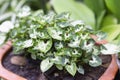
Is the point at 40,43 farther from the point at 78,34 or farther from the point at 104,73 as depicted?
the point at 104,73

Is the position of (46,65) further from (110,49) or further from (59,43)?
(110,49)

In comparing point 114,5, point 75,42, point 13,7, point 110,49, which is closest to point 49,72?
point 75,42

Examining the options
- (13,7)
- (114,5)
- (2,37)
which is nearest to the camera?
(2,37)

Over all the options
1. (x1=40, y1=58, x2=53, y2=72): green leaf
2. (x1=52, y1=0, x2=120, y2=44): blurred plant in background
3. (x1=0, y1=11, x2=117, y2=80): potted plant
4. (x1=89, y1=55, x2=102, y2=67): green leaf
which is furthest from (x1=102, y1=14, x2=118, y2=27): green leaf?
(x1=40, y1=58, x2=53, y2=72): green leaf

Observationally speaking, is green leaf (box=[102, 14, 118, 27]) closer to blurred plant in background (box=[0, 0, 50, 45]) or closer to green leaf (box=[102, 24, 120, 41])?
green leaf (box=[102, 24, 120, 41])

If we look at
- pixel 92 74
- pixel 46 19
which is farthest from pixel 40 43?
pixel 92 74

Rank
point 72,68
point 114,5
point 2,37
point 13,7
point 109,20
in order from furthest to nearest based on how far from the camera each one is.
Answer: point 13,7 < point 109,20 < point 114,5 < point 2,37 < point 72,68

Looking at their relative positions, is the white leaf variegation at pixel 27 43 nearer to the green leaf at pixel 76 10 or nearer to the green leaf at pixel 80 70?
the green leaf at pixel 80 70
